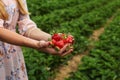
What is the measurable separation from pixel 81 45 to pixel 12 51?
473cm

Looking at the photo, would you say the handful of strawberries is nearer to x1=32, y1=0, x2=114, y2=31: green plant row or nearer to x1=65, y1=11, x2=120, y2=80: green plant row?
x1=65, y1=11, x2=120, y2=80: green plant row

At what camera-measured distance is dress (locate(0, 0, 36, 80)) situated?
2395mm

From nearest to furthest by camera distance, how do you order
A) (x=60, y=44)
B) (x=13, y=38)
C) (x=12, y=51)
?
(x=13, y=38)
(x=60, y=44)
(x=12, y=51)

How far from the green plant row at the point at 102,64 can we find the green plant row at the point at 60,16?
6.14 feet

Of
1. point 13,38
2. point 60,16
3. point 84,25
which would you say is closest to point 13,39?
point 13,38

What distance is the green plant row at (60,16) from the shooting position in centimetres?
838

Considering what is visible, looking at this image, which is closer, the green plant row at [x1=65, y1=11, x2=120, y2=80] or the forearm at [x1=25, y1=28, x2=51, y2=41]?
the forearm at [x1=25, y1=28, x2=51, y2=41]

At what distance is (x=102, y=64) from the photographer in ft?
19.5

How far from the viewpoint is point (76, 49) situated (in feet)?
23.2

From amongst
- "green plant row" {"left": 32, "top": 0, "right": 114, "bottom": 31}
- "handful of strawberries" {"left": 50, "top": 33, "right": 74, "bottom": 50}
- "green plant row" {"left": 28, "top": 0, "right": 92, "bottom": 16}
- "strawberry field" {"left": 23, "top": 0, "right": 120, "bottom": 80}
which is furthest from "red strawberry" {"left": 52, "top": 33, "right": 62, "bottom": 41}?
"green plant row" {"left": 28, "top": 0, "right": 92, "bottom": 16}

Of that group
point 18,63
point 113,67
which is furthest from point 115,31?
point 18,63

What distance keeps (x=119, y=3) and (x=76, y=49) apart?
21.0ft

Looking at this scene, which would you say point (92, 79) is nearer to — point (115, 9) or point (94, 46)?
point (94, 46)

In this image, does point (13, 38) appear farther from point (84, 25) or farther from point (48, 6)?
point (48, 6)
